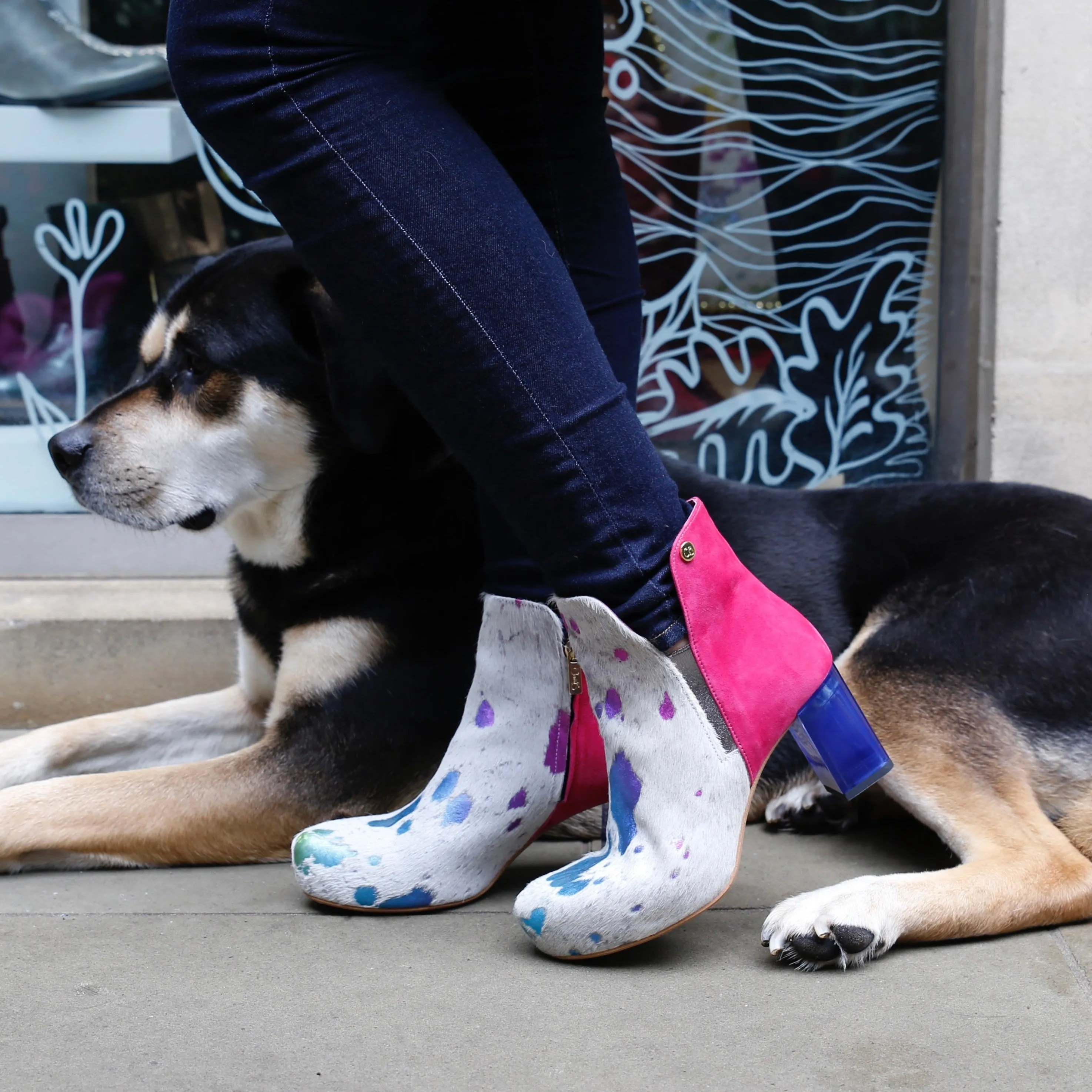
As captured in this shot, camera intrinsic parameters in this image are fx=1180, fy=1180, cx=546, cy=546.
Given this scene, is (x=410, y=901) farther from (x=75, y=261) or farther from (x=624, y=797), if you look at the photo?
(x=75, y=261)

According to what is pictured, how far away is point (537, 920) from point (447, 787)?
0.28 metres

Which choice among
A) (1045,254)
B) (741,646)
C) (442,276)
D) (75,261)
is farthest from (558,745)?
(75,261)

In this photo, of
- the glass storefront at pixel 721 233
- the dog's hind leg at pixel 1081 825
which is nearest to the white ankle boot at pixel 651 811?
the dog's hind leg at pixel 1081 825

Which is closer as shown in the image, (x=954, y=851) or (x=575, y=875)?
(x=575, y=875)

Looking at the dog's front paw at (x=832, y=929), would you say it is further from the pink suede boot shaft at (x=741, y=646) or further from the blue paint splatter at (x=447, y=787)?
the blue paint splatter at (x=447, y=787)

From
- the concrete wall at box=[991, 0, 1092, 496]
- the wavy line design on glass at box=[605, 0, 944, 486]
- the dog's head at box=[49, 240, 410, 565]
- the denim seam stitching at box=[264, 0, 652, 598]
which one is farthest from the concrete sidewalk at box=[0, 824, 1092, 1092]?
the wavy line design on glass at box=[605, 0, 944, 486]

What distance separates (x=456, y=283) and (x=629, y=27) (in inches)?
94.8

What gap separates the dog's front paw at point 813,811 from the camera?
2219 millimetres

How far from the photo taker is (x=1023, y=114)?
3.01m

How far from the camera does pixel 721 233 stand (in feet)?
11.7

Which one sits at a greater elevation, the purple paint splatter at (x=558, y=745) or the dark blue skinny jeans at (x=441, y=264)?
the dark blue skinny jeans at (x=441, y=264)

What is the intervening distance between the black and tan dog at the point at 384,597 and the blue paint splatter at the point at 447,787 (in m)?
0.36

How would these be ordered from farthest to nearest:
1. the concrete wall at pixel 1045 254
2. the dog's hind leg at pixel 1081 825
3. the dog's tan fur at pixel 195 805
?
the concrete wall at pixel 1045 254, the dog's tan fur at pixel 195 805, the dog's hind leg at pixel 1081 825

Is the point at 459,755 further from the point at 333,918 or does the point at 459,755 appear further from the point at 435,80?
the point at 435,80
